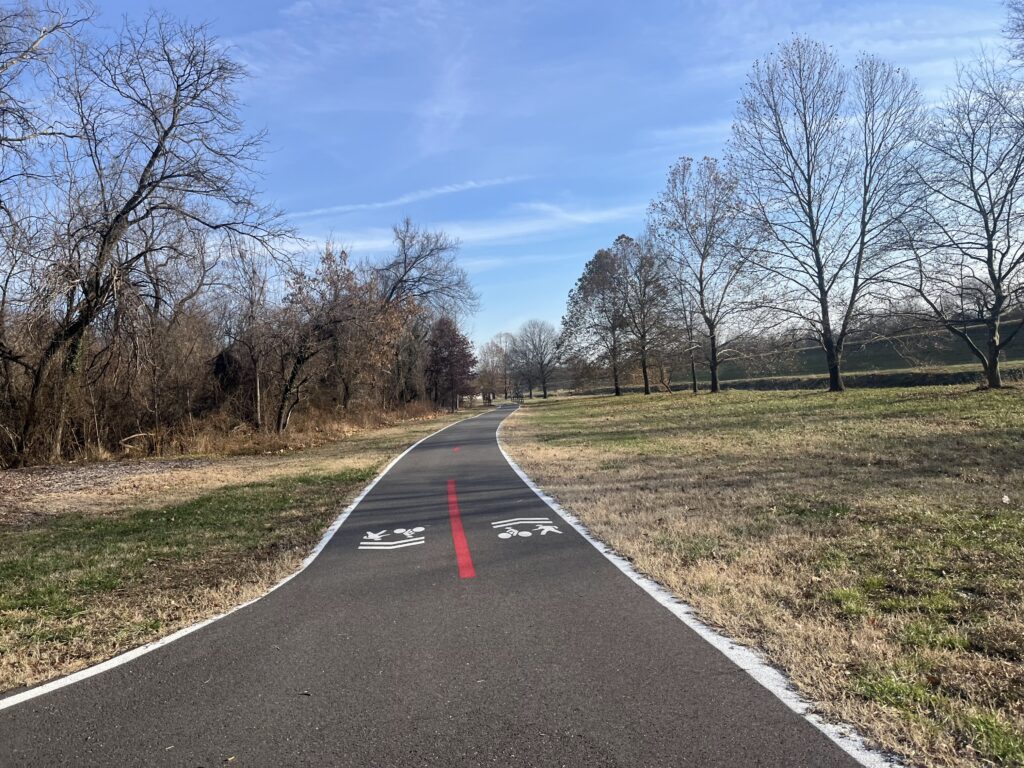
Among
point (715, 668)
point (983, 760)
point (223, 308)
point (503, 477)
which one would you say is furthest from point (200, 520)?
point (223, 308)

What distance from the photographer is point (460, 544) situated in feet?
24.5

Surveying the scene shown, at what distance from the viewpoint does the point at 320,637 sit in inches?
182

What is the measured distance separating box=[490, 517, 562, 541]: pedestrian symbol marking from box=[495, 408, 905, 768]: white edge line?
48.6 inches

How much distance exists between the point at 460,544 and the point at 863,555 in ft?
13.9

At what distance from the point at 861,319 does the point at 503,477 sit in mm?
22102

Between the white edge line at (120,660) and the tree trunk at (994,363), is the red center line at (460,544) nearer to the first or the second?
the white edge line at (120,660)

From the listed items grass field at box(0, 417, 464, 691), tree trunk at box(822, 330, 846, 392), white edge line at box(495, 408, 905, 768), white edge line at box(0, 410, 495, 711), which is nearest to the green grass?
grass field at box(0, 417, 464, 691)

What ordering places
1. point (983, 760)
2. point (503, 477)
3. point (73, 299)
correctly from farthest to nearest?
point (73, 299), point (503, 477), point (983, 760)

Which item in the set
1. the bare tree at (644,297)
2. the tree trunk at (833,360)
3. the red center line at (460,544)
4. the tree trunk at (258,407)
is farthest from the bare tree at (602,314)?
the red center line at (460,544)

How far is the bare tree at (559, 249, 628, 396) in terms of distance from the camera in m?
48.0

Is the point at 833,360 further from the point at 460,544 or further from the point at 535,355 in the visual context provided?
the point at 535,355

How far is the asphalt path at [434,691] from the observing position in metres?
3.01

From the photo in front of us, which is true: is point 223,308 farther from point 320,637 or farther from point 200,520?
point 320,637

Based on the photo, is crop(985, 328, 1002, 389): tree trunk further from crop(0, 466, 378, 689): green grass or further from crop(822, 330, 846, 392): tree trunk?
crop(0, 466, 378, 689): green grass
